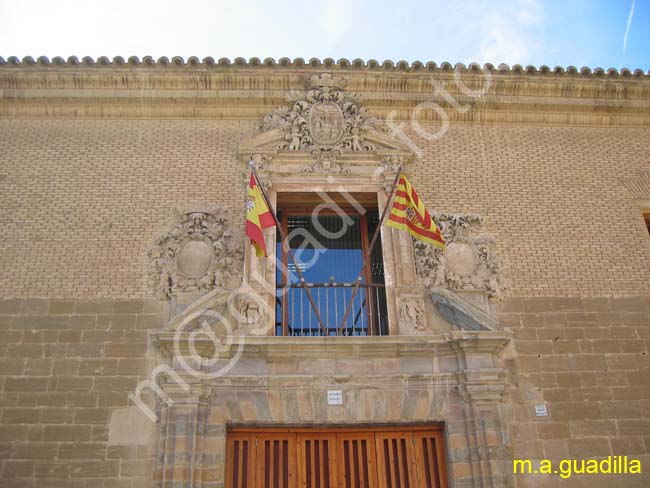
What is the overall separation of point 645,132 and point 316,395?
16.7 feet

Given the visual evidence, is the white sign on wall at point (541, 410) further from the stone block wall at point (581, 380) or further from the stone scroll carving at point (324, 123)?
the stone scroll carving at point (324, 123)

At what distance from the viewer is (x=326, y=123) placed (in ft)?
23.3

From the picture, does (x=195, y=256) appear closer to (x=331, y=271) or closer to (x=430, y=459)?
(x=331, y=271)

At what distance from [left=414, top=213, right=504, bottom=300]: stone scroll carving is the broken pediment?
3.23ft

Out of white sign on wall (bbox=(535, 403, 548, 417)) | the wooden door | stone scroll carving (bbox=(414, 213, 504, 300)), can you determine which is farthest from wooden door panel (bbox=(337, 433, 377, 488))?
stone scroll carving (bbox=(414, 213, 504, 300))

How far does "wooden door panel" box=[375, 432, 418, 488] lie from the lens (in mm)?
5531

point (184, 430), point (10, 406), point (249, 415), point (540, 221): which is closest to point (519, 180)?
point (540, 221)

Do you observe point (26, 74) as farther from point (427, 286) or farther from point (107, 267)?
point (427, 286)

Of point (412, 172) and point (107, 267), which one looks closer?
point (107, 267)

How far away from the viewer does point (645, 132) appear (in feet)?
25.0

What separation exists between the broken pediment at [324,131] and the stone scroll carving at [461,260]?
3.23ft

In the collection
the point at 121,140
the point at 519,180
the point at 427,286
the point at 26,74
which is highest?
the point at 26,74

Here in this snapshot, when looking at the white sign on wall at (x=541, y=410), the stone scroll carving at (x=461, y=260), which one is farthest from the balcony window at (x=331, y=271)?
the white sign on wall at (x=541, y=410)

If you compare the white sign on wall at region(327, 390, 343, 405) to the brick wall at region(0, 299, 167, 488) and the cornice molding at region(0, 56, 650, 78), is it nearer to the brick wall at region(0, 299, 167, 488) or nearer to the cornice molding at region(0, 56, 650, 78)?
the brick wall at region(0, 299, 167, 488)
